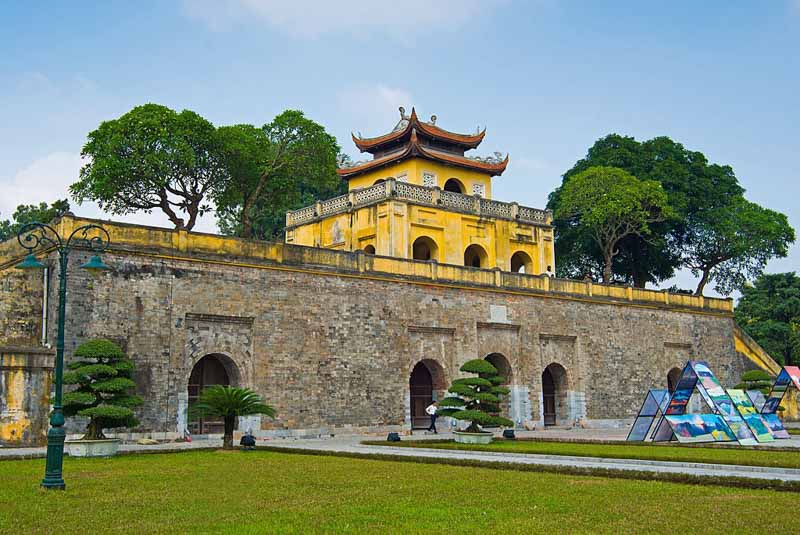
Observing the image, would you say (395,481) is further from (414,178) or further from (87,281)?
(414,178)

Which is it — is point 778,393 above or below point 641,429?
above

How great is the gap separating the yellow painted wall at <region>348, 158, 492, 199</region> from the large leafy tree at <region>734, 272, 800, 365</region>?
18.5m

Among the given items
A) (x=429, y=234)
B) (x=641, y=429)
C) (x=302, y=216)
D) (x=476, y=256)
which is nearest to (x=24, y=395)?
(x=641, y=429)

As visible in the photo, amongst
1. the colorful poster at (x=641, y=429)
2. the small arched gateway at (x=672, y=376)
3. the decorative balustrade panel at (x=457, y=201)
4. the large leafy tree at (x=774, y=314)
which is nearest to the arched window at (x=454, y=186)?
the decorative balustrade panel at (x=457, y=201)

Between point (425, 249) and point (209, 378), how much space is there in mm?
12925

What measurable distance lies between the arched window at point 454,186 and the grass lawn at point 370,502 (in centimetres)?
2470

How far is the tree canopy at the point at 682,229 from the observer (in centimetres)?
4275

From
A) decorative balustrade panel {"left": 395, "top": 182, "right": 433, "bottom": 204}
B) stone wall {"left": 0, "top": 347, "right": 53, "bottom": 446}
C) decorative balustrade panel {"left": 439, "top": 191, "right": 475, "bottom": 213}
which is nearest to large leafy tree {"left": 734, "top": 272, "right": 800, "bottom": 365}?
decorative balustrade panel {"left": 439, "top": 191, "right": 475, "bottom": 213}

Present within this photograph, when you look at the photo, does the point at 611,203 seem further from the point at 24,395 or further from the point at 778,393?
the point at 24,395

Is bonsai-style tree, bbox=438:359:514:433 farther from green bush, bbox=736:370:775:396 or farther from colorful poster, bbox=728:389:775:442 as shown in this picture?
green bush, bbox=736:370:775:396

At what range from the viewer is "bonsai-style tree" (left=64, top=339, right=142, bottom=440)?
59.2ft

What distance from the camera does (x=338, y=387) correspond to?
86.5 ft

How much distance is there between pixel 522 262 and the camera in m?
38.1

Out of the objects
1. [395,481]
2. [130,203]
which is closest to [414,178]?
[130,203]
